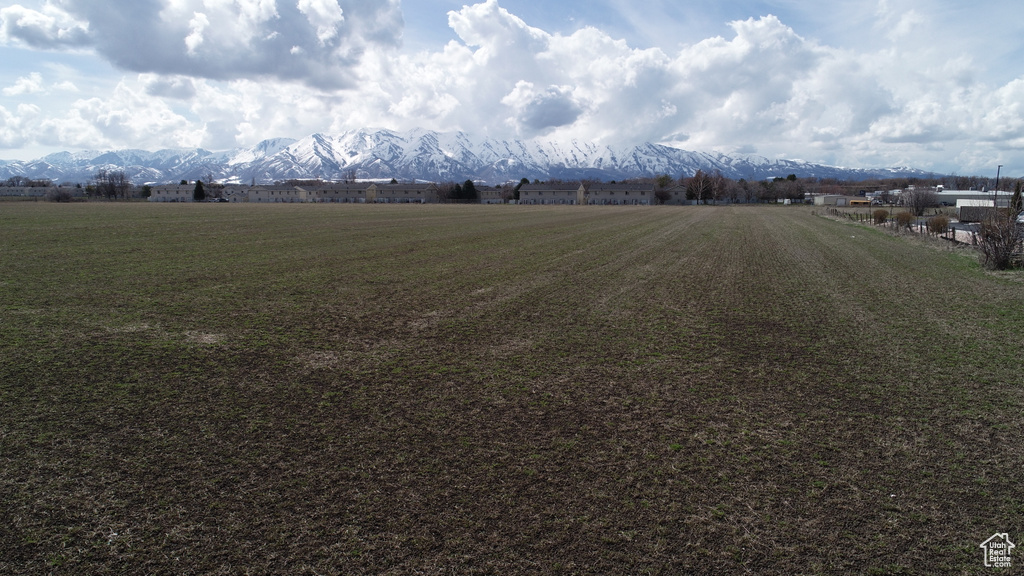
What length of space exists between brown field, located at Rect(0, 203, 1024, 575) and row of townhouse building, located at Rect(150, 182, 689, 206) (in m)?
133

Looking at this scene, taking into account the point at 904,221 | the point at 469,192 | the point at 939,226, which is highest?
the point at 469,192

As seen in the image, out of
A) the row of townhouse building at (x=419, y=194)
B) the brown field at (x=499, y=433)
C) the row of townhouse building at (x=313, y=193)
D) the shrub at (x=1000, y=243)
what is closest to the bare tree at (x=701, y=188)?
the row of townhouse building at (x=419, y=194)

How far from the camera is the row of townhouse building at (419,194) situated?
145625 mm

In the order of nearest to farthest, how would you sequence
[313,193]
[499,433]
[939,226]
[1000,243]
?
[499,433]
[1000,243]
[939,226]
[313,193]

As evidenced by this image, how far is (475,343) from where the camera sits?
8.82 meters

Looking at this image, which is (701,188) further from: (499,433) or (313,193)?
(499,433)

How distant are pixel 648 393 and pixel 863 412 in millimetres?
2398

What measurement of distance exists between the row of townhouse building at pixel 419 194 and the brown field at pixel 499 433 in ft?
437

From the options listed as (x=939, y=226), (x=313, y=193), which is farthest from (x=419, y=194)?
(x=939, y=226)

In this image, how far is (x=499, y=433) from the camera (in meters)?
5.55

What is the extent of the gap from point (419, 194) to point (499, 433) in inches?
6436

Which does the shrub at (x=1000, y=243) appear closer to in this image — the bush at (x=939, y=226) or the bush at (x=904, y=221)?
the bush at (x=939, y=226)

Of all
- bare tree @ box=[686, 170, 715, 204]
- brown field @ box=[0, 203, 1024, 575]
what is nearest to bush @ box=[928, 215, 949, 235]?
brown field @ box=[0, 203, 1024, 575]

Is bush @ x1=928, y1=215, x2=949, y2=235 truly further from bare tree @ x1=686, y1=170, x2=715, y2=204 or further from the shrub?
bare tree @ x1=686, y1=170, x2=715, y2=204
